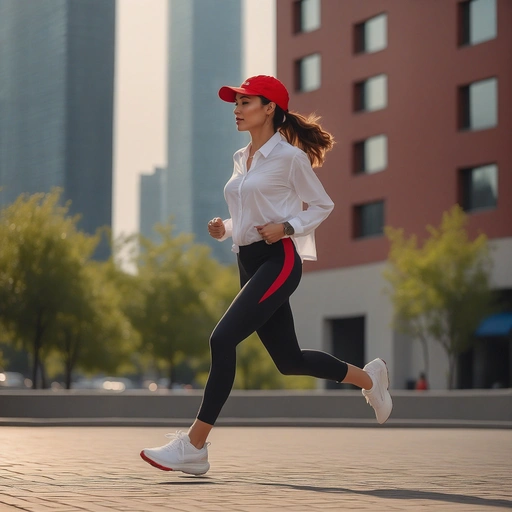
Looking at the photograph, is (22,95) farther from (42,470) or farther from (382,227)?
(42,470)

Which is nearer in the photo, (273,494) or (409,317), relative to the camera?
(273,494)

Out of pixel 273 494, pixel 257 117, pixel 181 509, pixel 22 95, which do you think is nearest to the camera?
pixel 181 509

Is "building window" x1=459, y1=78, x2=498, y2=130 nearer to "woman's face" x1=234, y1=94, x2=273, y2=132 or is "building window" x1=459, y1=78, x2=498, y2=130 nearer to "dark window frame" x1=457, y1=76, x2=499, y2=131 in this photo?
"dark window frame" x1=457, y1=76, x2=499, y2=131

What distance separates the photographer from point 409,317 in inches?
1500

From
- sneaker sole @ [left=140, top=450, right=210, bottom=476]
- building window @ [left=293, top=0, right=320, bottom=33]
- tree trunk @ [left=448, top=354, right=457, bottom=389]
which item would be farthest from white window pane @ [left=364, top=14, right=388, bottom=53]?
sneaker sole @ [left=140, top=450, right=210, bottom=476]

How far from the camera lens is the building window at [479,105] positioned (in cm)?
3806

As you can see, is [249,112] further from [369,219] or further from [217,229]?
[369,219]

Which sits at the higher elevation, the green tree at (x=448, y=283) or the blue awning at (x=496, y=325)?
the green tree at (x=448, y=283)

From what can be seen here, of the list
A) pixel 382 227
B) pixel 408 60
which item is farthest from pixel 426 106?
pixel 382 227

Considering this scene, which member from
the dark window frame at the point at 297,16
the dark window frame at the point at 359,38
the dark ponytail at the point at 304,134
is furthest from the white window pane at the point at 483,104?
the dark ponytail at the point at 304,134

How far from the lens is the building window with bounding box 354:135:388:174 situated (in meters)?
42.8

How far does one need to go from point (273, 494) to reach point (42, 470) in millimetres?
2252

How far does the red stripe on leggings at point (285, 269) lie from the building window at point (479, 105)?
3269cm

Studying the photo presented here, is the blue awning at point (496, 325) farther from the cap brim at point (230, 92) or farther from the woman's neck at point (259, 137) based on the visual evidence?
the cap brim at point (230, 92)
